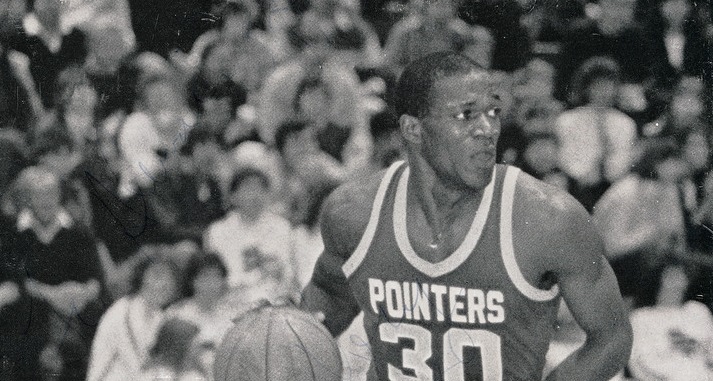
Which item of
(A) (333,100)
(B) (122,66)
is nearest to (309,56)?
(A) (333,100)

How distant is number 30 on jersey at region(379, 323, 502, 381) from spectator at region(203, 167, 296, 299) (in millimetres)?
477

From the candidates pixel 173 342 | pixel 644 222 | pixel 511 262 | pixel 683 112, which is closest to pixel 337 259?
pixel 511 262

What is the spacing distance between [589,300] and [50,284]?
6.93 ft

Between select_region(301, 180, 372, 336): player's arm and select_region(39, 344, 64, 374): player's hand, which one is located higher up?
select_region(301, 180, 372, 336): player's arm

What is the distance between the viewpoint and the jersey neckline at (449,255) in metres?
3.40

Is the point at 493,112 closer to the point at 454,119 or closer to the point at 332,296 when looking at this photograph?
the point at 454,119

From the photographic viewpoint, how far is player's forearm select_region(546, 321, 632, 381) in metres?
3.38

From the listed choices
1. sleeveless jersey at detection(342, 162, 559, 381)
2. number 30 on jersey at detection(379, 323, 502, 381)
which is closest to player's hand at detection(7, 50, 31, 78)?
sleeveless jersey at detection(342, 162, 559, 381)

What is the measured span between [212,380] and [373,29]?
1.48m

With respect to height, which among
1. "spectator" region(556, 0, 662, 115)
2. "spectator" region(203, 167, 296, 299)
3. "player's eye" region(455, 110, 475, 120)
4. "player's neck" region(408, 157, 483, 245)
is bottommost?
"spectator" region(203, 167, 296, 299)

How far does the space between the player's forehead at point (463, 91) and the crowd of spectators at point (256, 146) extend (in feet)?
0.27

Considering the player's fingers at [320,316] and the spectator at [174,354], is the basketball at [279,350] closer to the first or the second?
the player's fingers at [320,316]

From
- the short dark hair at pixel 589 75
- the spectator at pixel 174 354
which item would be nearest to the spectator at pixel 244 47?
the spectator at pixel 174 354

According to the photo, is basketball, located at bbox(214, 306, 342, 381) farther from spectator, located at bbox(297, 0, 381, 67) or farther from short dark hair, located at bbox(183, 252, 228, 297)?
spectator, located at bbox(297, 0, 381, 67)
